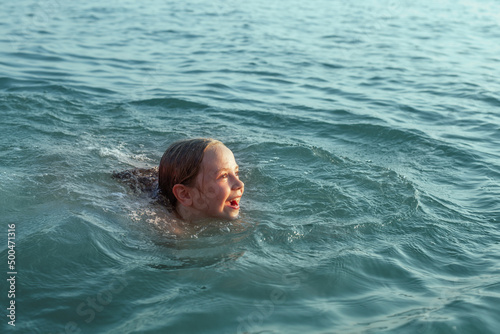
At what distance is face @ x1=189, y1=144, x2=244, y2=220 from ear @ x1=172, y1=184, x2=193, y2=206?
0.24 feet

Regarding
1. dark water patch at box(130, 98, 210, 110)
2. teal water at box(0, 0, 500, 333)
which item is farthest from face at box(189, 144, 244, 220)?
dark water patch at box(130, 98, 210, 110)

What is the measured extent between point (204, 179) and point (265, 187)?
1.31m

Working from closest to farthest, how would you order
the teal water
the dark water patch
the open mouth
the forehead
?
the teal water
the forehead
the open mouth
the dark water patch

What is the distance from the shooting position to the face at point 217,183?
5020 mm

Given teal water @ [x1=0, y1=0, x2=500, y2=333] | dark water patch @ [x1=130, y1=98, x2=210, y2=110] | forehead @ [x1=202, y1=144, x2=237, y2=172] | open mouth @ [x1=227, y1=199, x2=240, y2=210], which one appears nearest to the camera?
teal water @ [x1=0, y1=0, x2=500, y2=333]

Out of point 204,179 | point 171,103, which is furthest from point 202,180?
point 171,103

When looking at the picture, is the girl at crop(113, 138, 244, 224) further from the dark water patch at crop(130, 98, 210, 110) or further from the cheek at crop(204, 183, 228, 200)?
the dark water patch at crop(130, 98, 210, 110)

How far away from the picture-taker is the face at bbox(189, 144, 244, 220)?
16.5 feet

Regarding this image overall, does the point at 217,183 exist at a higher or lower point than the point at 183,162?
lower

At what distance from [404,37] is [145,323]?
13956mm

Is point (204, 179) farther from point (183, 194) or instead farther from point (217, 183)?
point (183, 194)

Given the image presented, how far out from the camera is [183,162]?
16.8 feet

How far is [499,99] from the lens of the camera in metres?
9.92

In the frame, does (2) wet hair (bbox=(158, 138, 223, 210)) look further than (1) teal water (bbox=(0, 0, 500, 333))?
Yes
